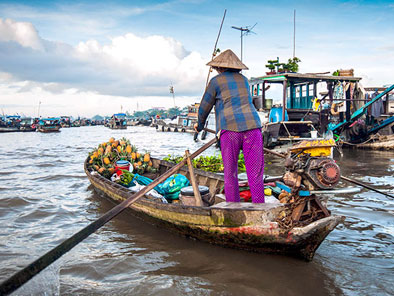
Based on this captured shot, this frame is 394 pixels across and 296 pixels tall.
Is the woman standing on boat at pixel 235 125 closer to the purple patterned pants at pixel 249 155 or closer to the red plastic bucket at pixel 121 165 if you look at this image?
the purple patterned pants at pixel 249 155

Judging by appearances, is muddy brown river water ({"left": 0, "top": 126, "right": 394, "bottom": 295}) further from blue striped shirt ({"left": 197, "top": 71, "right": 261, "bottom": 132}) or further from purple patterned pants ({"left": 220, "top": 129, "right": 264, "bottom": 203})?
blue striped shirt ({"left": 197, "top": 71, "right": 261, "bottom": 132})

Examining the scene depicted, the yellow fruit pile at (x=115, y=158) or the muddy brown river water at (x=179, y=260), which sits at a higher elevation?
the yellow fruit pile at (x=115, y=158)

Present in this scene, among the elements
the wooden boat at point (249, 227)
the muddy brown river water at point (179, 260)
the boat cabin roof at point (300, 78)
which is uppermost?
the boat cabin roof at point (300, 78)

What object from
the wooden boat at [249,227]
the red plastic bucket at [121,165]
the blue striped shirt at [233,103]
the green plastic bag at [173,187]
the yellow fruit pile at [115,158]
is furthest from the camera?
the yellow fruit pile at [115,158]

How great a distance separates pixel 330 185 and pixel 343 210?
2.35 metres

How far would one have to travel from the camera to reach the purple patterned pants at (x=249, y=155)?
3.38 metres

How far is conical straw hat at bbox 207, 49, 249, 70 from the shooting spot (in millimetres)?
3436

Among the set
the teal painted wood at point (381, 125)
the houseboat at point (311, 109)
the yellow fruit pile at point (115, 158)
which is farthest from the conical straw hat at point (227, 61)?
the teal painted wood at point (381, 125)

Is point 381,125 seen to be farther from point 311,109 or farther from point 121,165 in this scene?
point 121,165

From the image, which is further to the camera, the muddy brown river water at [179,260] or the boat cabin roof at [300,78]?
the boat cabin roof at [300,78]

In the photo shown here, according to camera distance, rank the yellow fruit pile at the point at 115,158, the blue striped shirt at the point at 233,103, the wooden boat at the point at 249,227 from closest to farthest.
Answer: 1. the wooden boat at the point at 249,227
2. the blue striped shirt at the point at 233,103
3. the yellow fruit pile at the point at 115,158

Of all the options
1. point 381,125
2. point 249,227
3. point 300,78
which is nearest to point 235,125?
point 249,227

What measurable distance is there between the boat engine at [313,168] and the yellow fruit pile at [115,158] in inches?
166

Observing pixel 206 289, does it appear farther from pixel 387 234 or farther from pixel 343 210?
pixel 343 210
